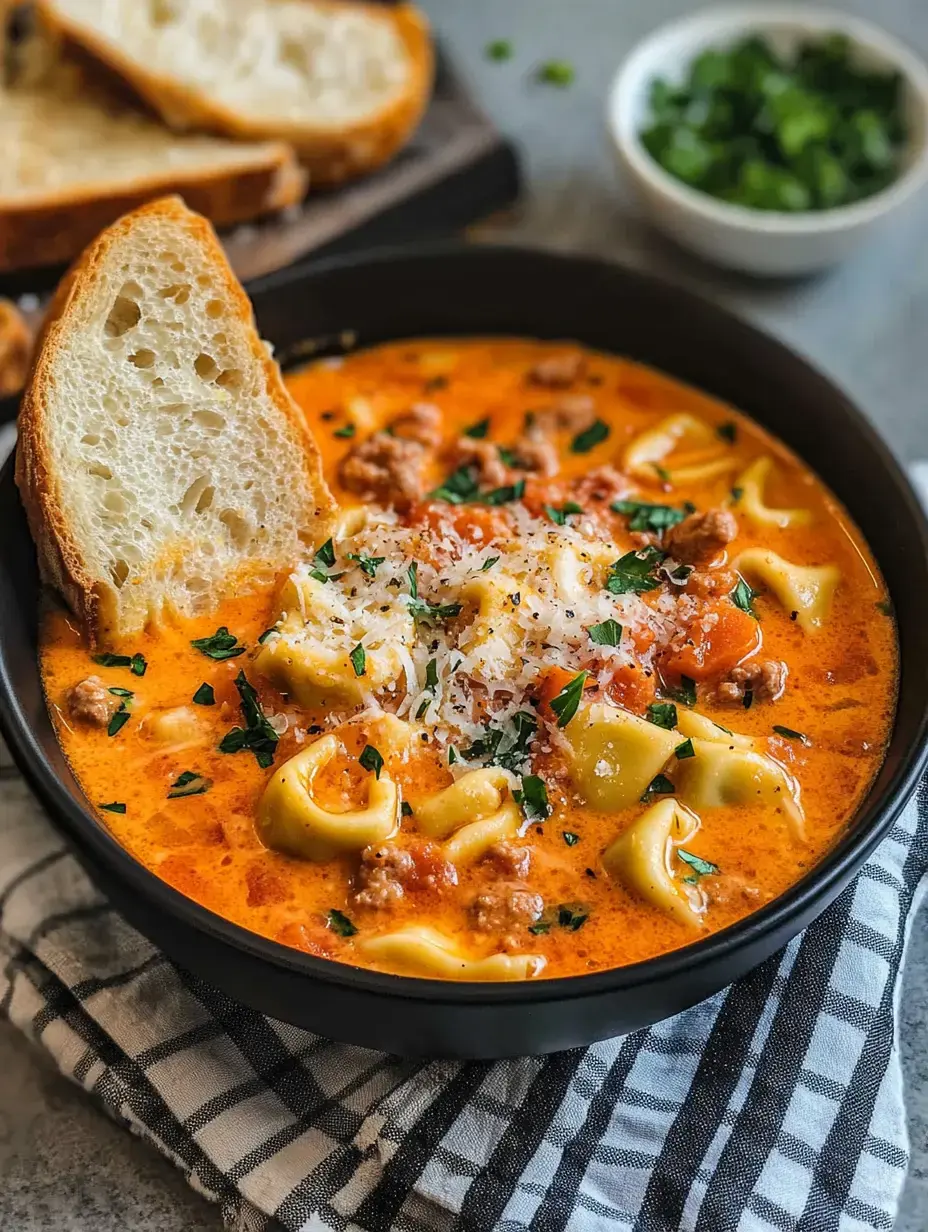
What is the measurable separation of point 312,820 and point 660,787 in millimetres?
1063

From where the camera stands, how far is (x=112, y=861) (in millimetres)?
3699

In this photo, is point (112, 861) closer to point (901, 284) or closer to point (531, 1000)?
point (531, 1000)

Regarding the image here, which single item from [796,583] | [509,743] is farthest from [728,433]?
[509,743]

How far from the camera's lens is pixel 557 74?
25.7ft

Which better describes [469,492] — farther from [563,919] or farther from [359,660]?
[563,919]

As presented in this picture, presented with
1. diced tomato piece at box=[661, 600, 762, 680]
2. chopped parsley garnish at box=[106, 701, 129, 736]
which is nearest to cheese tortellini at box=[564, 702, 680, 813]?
diced tomato piece at box=[661, 600, 762, 680]

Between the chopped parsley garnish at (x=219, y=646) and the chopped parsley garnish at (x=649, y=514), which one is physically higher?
the chopped parsley garnish at (x=649, y=514)

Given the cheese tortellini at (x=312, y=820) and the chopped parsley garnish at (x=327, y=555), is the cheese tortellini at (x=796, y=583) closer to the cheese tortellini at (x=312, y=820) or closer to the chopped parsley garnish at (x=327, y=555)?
the chopped parsley garnish at (x=327, y=555)

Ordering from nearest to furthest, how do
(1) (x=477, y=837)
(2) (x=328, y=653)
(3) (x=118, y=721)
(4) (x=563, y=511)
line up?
(1) (x=477, y=837)
(2) (x=328, y=653)
(3) (x=118, y=721)
(4) (x=563, y=511)

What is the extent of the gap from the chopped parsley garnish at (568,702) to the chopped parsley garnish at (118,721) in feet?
4.44

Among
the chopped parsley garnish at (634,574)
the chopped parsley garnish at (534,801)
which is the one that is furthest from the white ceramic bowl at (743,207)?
the chopped parsley garnish at (534,801)

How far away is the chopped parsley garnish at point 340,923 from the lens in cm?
392

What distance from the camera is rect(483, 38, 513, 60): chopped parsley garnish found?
792cm

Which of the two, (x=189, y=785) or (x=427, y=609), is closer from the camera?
(x=189, y=785)
